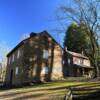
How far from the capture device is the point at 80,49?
249 ft

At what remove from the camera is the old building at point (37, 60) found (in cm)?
4581

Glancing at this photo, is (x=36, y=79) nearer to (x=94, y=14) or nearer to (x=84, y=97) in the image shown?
(x=94, y=14)

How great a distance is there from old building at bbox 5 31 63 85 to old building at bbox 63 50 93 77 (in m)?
14.4

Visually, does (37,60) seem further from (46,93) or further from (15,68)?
(46,93)

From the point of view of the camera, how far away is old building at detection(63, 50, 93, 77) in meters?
Result: 64.9

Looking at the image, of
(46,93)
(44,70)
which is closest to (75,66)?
(44,70)

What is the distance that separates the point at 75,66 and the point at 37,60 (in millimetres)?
20890

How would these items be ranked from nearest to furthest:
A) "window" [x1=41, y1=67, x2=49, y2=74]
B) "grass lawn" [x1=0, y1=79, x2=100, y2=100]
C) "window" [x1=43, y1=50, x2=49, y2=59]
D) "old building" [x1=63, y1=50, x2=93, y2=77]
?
"grass lawn" [x1=0, y1=79, x2=100, y2=100] → "window" [x1=41, y1=67, x2=49, y2=74] → "window" [x1=43, y1=50, x2=49, y2=59] → "old building" [x1=63, y1=50, x2=93, y2=77]

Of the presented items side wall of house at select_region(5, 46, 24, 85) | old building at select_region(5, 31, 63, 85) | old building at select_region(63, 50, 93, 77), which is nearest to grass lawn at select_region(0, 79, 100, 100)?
old building at select_region(5, 31, 63, 85)

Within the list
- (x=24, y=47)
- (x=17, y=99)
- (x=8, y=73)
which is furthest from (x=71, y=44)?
(x=17, y=99)

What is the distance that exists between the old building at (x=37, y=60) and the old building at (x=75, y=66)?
1437 centimetres

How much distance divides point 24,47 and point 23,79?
5.60 m

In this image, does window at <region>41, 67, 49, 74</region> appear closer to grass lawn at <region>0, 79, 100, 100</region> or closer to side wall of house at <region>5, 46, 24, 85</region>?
→ side wall of house at <region>5, 46, 24, 85</region>

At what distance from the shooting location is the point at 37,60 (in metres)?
47.2
